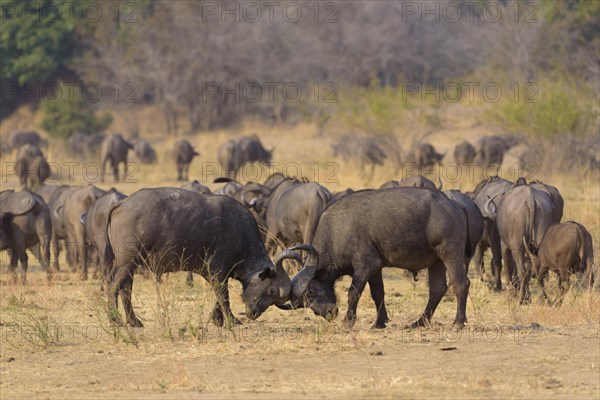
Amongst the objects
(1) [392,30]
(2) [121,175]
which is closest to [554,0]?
(1) [392,30]

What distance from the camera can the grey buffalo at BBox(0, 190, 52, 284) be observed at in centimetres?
1691

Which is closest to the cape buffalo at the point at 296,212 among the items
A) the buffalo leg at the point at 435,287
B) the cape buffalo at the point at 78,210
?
the cape buffalo at the point at 78,210

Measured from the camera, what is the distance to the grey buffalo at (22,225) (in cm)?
1691

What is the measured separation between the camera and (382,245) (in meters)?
10.6

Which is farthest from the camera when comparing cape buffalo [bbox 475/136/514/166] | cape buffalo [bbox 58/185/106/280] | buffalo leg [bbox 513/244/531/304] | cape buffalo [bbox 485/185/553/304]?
cape buffalo [bbox 475/136/514/166]

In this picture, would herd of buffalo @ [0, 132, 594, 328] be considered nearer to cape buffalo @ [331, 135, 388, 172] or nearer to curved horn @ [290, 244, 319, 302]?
curved horn @ [290, 244, 319, 302]

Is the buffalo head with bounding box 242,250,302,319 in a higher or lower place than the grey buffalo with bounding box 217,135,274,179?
lower

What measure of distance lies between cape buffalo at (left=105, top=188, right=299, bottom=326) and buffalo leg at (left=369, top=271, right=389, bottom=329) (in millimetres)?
859

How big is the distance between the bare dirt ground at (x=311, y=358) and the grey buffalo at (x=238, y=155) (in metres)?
20.6

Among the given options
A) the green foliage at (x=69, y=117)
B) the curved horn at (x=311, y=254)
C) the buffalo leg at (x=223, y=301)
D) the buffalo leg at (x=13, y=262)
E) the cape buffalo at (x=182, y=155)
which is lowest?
the buffalo leg at (x=13, y=262)

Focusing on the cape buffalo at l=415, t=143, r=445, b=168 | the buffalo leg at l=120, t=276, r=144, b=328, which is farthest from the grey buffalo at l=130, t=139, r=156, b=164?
the buffalo leg at l=120, t=276, r=144, b=328

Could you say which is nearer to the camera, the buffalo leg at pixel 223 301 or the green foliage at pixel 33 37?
the buffalo leg at pixel 223 301

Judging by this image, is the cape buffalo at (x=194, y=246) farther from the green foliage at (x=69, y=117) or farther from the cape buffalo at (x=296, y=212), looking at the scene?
the green foliage at (x=69, y=117)

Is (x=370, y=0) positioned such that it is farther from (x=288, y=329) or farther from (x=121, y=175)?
(x=288, y=329)
